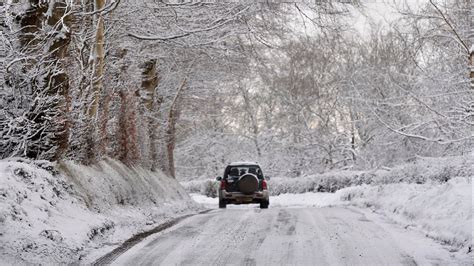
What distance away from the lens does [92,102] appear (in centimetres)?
1384

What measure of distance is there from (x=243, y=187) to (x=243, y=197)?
0.78 m

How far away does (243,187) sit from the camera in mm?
21875

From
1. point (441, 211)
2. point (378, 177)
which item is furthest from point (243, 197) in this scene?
point (441, 211)

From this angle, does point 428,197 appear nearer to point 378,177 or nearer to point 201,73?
point 378,177

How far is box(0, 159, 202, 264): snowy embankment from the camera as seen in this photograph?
24.2 ft

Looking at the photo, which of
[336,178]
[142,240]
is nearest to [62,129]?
[142,240]

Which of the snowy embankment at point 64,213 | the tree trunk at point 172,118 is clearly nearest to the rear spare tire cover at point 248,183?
the snowy embankment at point 64,213

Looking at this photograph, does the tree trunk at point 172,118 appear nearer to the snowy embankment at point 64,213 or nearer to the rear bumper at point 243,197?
the rear bumper at point 243,197

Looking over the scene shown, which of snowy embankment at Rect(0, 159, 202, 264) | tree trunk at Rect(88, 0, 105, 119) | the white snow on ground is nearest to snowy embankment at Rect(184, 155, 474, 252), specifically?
the white snow on ground

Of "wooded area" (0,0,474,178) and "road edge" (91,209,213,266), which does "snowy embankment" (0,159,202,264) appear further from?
"wooded area" (0,0,474,178)

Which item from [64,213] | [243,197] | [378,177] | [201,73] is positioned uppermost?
[201,73]

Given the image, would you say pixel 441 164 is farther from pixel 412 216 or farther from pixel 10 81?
pixel 10 81

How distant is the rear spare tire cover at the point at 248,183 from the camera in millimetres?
21578

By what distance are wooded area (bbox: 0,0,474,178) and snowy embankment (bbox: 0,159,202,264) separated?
747 millimetres
